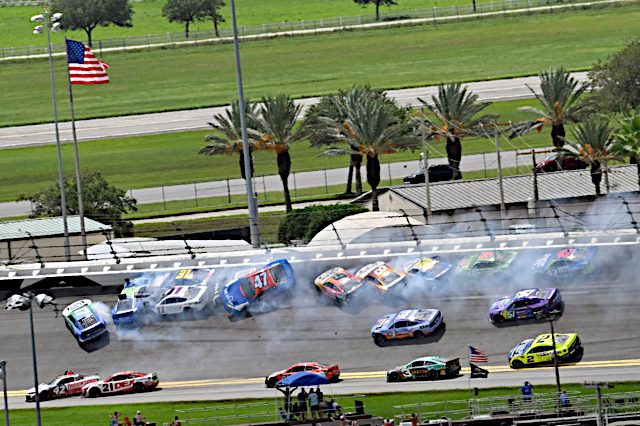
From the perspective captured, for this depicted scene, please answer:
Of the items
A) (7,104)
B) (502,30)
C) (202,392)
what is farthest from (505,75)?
(202,392)

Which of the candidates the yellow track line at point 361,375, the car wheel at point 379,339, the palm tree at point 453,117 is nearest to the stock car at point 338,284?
the car wheel at point 379,339

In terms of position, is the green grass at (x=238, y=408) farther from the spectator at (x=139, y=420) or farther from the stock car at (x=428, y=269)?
the stock car at (x=428, y=269)

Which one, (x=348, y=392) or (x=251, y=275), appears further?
(x=251, y=275)

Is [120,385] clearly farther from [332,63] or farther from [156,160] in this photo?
[332,63]

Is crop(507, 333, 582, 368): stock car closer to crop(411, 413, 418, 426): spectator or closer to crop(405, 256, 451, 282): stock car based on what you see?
crop(411, 413, 418, 426): spectator

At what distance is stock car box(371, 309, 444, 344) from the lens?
61.5 m

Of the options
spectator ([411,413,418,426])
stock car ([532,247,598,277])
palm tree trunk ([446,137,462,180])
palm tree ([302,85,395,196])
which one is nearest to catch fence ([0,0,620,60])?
palm tree ([302,85,395,196])

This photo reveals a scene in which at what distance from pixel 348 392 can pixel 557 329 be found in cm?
935

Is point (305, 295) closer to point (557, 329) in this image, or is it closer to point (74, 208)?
point (557, 329)

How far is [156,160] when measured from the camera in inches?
4872

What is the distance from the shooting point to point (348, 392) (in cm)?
5756

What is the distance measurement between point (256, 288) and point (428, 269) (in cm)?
754

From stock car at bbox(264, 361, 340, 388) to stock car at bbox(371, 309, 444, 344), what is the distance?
10.4ft

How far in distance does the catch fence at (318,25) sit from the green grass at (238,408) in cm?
12281
